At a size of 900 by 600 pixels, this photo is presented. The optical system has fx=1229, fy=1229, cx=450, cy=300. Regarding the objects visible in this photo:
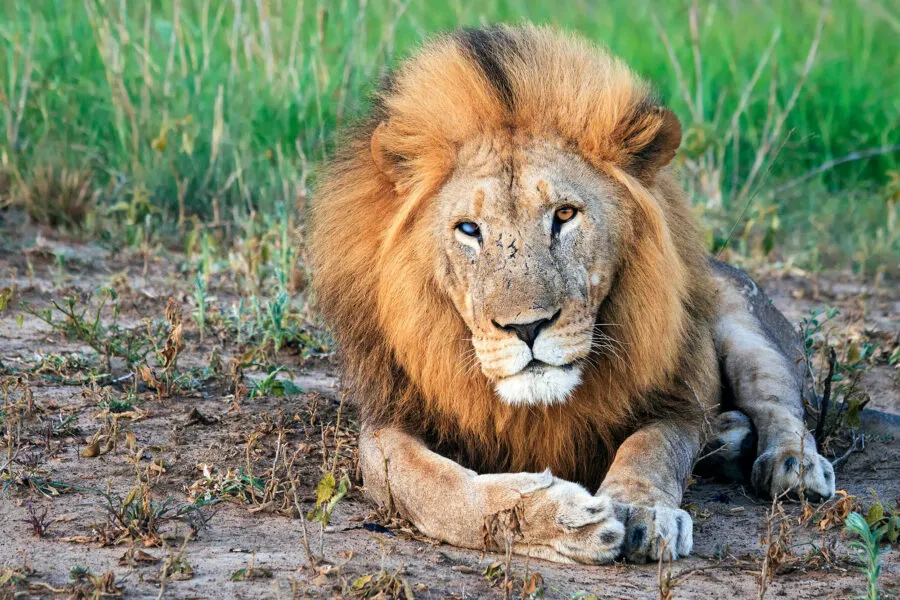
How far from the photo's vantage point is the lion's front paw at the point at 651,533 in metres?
3.19

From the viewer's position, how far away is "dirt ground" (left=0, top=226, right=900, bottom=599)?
2.87m

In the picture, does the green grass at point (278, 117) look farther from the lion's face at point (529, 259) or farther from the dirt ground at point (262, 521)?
the lion's face at point (529, 259)

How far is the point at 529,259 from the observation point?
329 centimetres

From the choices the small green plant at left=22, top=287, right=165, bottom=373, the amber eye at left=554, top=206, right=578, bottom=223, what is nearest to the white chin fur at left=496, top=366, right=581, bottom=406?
the amber eye at left=554, top=206, right=578, bottom=223

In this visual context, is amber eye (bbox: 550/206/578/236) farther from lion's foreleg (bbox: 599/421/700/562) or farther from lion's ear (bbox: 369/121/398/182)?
lion's foreleg (bbox: 599/421/700/562)

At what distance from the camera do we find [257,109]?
780 cm

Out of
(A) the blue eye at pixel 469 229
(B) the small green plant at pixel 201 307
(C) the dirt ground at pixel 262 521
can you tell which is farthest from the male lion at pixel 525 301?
(B) the small green plant at pixel 201 307

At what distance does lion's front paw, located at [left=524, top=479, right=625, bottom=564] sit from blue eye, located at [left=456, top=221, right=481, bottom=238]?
74 centimetres

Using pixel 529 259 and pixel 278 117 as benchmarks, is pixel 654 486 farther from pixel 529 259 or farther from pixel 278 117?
pixel 278 117

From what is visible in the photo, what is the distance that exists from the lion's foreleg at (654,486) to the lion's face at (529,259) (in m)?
0.31

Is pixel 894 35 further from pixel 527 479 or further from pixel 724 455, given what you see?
pixel 527 479

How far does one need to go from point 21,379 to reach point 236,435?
0.80 metres

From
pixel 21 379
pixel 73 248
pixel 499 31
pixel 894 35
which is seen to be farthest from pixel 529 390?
pixel 894 35

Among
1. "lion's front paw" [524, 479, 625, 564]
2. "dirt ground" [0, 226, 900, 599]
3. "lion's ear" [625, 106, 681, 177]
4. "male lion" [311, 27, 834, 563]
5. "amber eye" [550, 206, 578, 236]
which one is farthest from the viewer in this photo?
"lion's ear" [625, 106, 681, 177]
